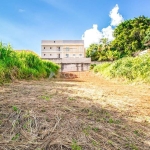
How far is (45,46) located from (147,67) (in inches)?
1269

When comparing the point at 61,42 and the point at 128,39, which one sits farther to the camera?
the point at 61,42

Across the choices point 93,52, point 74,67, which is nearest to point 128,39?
point 93,52

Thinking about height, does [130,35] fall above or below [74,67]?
above

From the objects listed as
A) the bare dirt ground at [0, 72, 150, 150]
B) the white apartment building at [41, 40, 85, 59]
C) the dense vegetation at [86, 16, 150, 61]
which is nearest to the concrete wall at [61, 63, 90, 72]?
the dense vegetation at [86, 16, 150, 61]

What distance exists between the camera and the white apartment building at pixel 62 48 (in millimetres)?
→ 35594

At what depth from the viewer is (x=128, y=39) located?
23.5 metres

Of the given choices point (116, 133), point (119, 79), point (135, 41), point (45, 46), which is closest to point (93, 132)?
point (116, 133)

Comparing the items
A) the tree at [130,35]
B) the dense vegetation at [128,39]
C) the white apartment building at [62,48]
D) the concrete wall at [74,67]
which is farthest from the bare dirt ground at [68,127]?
the white apartment building at [62,48]

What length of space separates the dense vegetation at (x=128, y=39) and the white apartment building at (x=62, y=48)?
10.1m

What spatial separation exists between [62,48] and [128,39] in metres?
16.3

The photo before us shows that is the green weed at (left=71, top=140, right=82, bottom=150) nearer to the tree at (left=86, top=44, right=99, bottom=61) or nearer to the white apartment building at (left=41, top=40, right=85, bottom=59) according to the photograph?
the tree at (left=86, top=44, right=99, bottom=61)

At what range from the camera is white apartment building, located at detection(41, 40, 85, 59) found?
35.6 metres

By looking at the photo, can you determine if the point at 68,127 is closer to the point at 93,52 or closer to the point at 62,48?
the point at 93,52

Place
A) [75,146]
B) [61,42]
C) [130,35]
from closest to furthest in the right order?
1. [75,146]
2. [130,35]
3. [61,42]
